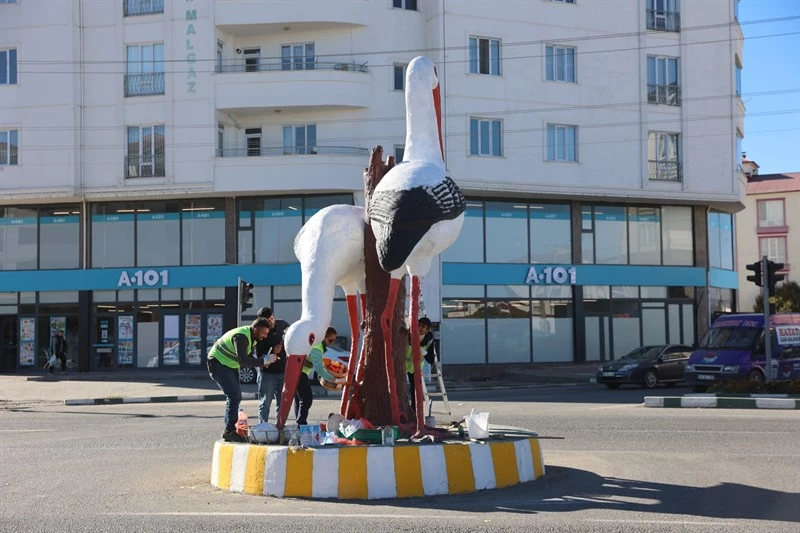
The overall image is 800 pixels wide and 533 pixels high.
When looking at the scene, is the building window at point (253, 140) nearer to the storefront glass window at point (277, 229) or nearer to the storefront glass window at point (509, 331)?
the storefront glass window at point (277, 229)

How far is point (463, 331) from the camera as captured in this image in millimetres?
36594

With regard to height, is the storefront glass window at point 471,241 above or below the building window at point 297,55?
below

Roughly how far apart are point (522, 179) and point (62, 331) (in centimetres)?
1713

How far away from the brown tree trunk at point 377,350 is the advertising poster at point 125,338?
26.6 meters

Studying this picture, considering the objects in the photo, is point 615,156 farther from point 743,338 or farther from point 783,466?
point 783,466

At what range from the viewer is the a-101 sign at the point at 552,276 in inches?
1469

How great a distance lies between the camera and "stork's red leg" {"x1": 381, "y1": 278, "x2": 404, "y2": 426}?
1095cm

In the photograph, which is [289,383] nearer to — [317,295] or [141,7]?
[317,295]

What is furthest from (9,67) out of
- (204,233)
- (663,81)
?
(663,81)

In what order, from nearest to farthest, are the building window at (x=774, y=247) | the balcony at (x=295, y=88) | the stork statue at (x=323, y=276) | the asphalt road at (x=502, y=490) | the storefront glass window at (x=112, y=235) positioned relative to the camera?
the asphalt road at (x=502, y=490) < the stork statue at (x=323, y=276) < the balcony at (x=295, y=88) < the storefront glass window at (x=112, y=235) < the building window at (x=774, y=247)

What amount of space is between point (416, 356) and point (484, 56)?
2677 centimetres

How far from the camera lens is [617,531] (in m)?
8.11

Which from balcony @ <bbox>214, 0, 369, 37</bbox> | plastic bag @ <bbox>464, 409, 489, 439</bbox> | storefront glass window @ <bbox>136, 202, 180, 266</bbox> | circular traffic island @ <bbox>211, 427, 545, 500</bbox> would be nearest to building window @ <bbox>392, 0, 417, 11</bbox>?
→ balcony @ <bbox>214, 0, 369, 37</bbox>

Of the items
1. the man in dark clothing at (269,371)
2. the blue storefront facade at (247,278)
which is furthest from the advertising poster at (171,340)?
the man in dark clothing at (269,371)
